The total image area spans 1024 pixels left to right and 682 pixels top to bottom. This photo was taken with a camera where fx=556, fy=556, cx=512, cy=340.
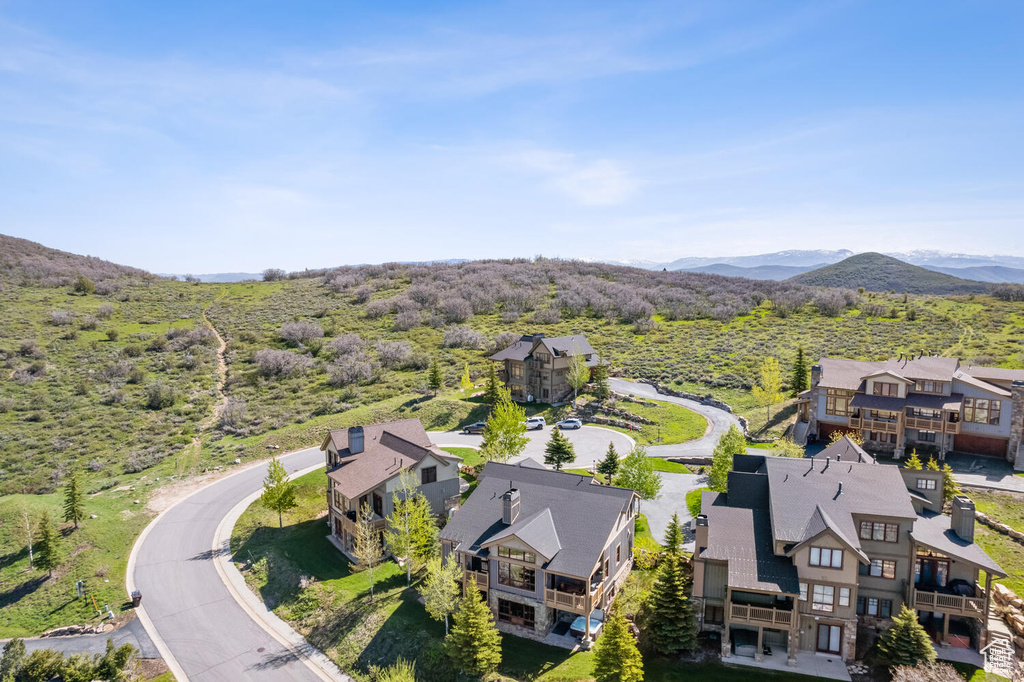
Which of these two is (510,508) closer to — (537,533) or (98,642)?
(537,533)

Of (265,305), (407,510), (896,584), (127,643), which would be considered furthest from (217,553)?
(265,305)

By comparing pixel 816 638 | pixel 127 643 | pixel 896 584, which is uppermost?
pixel 896 584

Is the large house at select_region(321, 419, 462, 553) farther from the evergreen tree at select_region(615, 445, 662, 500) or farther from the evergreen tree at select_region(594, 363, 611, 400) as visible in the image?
the evergreen tree at select_region(594, 363, 611, 400)

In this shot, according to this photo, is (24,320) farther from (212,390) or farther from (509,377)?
(509,377)

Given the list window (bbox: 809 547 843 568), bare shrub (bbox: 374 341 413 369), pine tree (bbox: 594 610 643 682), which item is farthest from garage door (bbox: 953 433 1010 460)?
bare shrub (bbox: 374 341 413 369)

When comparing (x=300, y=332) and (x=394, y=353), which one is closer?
(x=394, y=353)

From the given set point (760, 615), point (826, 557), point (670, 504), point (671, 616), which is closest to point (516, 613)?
point (671, 616)
